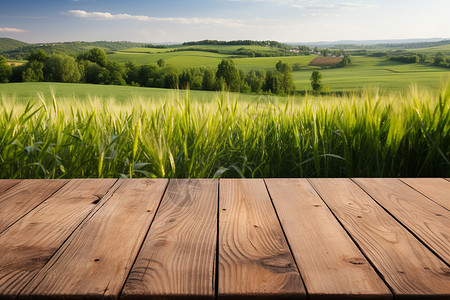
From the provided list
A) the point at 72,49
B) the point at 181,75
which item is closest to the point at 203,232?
the point at 181,75

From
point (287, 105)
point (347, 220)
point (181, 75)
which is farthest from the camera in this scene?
point (181, 75)

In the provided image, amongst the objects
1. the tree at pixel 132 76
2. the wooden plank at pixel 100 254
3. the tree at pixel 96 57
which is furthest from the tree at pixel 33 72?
the wooden plank at pixel 100 254

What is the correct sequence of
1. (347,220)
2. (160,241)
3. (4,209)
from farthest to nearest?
(4,209)
(347,220)
(160,241)

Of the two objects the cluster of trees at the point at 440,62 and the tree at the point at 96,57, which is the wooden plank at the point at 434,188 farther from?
the cluster of trees at the point at 440,62

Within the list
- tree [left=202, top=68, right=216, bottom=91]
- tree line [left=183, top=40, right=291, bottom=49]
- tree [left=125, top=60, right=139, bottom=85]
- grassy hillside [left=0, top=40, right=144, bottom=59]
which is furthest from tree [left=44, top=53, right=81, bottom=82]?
tree line [left=183, top=40, right=291, bottom=49]

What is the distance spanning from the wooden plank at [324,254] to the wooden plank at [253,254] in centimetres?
2

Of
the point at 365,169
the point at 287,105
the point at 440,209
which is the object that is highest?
the point at 287,105

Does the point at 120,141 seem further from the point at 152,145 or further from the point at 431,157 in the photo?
the point at 431,157

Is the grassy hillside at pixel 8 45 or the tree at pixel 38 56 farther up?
the grassy hillside at pixel 8 45

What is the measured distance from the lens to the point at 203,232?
0.80 m

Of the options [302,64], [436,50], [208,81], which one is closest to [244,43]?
[302,64]

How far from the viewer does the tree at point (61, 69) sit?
58.2 ft

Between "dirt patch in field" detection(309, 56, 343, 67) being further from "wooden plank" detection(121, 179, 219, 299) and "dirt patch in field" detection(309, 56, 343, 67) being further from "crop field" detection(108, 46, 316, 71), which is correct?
"wooden plank" detection(121, 179, 219, 299)
